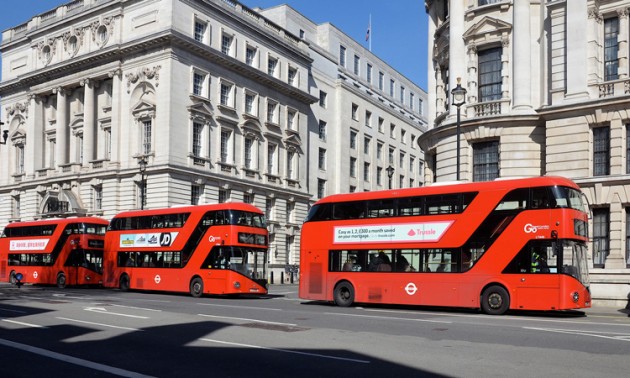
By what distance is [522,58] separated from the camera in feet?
101

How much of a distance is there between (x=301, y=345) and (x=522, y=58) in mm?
22282

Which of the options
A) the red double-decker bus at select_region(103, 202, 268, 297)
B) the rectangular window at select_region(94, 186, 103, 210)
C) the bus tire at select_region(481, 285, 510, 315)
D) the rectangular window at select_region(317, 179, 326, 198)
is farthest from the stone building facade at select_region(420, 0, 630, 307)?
the rectangular window at select_region(317, 179, 326, 198)

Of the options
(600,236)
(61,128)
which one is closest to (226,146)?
(61,128)

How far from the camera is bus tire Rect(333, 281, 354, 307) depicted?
961 inches

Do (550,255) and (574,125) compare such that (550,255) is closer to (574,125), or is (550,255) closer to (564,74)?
(574,125)

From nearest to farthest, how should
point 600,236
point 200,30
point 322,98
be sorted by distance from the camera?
1. point 600,236
2. point 200,30
3. point 322,98

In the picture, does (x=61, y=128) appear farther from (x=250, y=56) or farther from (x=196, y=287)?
(x=196, y=287)

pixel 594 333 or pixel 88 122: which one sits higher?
pixel 88 122

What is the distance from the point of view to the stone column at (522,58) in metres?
30.6

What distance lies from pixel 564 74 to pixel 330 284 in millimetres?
14209

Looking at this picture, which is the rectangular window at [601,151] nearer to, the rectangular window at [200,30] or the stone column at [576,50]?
the stone column at [576,50]

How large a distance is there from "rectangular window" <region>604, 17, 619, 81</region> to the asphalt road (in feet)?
41.2

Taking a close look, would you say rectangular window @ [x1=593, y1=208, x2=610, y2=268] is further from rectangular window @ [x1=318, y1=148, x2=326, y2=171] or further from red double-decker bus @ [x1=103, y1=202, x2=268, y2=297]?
rectangular window @ [x1=318, y1=148, x2=326, y2=171]

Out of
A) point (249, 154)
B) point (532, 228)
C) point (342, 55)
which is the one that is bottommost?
point (532, 228)
